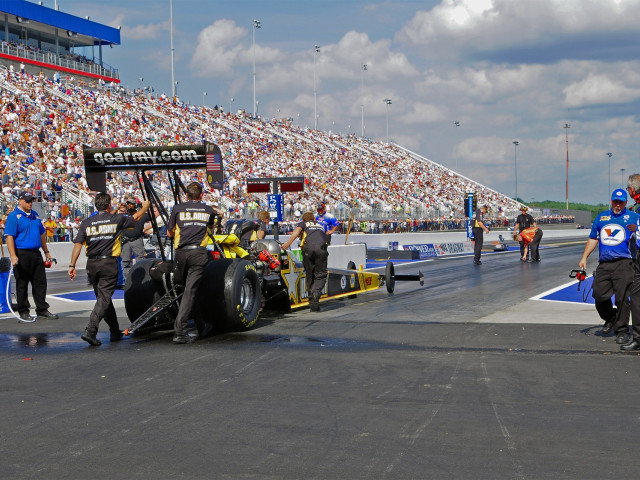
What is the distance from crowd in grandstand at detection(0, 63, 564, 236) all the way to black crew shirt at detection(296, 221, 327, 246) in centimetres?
1774

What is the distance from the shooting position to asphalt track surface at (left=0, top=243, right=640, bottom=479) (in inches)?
167

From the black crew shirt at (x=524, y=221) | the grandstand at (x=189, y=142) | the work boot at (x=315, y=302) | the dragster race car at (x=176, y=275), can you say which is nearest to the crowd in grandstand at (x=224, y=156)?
the grandstand at (x=189, y=142)

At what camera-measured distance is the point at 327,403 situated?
5645mm

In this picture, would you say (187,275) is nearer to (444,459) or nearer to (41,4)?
(444,459)

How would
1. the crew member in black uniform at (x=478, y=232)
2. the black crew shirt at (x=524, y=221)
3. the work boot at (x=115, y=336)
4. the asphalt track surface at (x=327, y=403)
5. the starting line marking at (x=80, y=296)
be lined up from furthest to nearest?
the black crew shirt at (x=524, y=221) → the crew member in black uniform at (x=478, y=232) → the starting line marking at (x=80, y=296) → the work boot at (x=115, y=336) → the asphalt track surface at (x=327, y=403)

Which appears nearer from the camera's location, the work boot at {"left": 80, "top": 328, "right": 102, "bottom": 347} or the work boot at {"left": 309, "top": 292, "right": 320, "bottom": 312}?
the work boot at {"left": 80, "top": 328, "right": 102, "bottom": 347}

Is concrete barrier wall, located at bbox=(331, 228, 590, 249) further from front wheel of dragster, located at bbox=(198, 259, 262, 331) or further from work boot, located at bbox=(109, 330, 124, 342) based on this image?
work boot, located at bbox=(109, 330, 124, 342)

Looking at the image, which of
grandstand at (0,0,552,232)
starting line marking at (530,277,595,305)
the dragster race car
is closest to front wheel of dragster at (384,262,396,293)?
starting line marking at (530,277,595,305)

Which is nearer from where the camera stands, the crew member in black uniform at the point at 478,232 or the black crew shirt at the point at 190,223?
the black crew shirt at the point at 190,223

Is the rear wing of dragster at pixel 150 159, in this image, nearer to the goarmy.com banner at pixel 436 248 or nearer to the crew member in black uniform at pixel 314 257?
the crew member in black uniform at pixel 314 257

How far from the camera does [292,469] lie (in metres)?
4.14

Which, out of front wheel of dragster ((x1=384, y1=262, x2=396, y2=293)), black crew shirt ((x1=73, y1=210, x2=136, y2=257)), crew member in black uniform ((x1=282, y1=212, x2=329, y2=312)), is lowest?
front wheel of dragster ((x1=384, y1=262, x2=396, y2=293))

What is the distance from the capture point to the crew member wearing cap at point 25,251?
35.6 ft

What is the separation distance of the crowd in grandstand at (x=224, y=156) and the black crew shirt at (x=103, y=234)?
1915 cm
